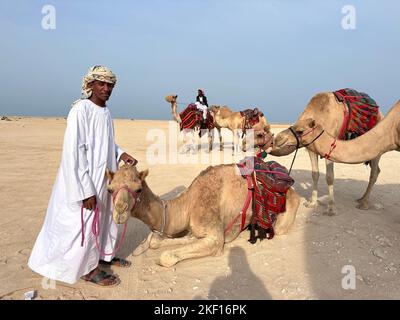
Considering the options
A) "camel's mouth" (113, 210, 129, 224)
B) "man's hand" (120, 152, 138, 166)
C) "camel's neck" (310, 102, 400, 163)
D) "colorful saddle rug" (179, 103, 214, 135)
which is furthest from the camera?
"colorful saddle rug" (179, 103, 214, 135)

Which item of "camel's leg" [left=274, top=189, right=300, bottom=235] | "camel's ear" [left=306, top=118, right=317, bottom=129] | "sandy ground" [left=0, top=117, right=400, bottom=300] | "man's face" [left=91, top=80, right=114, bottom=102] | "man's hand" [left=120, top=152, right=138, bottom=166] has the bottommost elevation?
"sandy ground" [left=0, top=117, right=400, bottom=300]

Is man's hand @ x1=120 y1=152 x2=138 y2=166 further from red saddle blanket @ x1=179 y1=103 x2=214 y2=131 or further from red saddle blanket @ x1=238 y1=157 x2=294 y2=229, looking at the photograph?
red saddle blanket @ x1=179 y1=103 x2=214 y2=131

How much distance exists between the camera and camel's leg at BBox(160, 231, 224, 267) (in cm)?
403

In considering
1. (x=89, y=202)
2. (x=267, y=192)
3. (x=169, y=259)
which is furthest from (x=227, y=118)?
(x=89, y=202)

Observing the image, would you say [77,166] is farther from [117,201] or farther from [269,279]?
[269,279]

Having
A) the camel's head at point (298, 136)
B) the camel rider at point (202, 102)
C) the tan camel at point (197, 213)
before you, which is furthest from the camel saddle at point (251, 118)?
the tan camel at point (197, 213)

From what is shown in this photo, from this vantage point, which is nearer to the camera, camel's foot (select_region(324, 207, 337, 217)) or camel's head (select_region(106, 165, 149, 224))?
camel's head (select_region(106, 165, 149, 224))

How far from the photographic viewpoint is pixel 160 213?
4039mm

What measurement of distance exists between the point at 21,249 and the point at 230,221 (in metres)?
2.93

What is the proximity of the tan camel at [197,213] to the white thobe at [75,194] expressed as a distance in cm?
29

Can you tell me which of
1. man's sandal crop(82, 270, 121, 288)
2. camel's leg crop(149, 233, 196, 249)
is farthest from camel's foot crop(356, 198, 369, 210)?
man's sandal crop(82, 270, 121, 288)

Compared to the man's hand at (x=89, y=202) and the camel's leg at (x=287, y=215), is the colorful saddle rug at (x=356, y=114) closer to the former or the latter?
the camel's leg at (x=287, y=215)

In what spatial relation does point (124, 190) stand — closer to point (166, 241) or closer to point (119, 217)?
point (119, 217)
